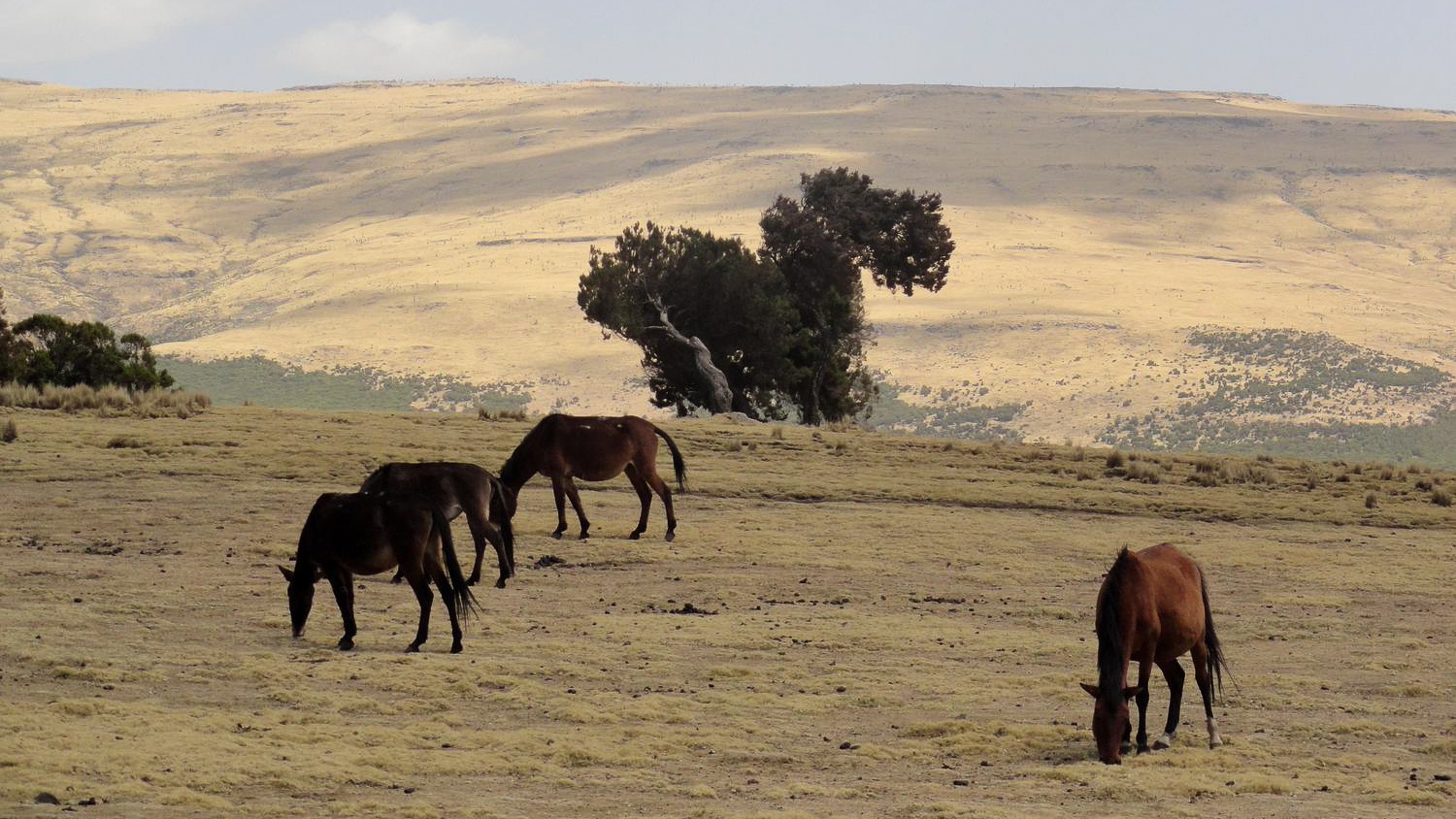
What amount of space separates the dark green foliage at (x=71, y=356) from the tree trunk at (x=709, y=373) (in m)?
15.3

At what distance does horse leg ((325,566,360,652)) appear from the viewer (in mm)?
15555

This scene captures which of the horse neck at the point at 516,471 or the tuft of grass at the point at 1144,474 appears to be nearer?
the horse neck at the point at 516,471

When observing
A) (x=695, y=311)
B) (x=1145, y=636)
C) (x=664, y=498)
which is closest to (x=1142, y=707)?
(x=1145, y=636)

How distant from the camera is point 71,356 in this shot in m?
43.7

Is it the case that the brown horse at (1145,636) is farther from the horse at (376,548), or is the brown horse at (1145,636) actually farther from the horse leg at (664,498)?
the horse leg at (664,498)

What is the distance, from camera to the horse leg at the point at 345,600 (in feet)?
51.0

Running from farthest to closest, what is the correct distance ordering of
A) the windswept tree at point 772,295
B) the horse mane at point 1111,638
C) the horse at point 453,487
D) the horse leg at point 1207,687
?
the windswept tree at point 772,295, the horse at point 453,487, the horse leg at point 1207,687, the horse mane at point 1111,638

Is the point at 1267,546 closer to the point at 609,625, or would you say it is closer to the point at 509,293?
the point at 609,625

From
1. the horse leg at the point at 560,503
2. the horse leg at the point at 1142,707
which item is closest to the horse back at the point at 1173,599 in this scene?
the horse leg at the point at 1142,707

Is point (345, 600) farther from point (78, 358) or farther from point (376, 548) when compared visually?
point (78, 358)

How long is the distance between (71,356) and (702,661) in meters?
32.0

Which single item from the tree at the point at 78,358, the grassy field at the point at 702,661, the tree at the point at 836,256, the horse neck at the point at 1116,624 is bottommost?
the grassy field at the point at 702,661

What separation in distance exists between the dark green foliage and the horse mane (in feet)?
112

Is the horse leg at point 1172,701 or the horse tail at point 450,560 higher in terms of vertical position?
the horse tail at point 450,560
